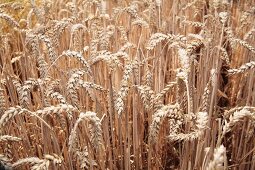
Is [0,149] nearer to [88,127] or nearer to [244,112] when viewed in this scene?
[88,127]

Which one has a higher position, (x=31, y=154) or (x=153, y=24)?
(x=153, y=24)

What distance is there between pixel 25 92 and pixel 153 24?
0.83 meters

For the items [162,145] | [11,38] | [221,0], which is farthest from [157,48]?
[11,38]

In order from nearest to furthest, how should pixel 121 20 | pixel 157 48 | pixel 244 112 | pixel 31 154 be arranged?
pixel 244 112, pixel 31 154, pixel 157 48, pixel 121 20

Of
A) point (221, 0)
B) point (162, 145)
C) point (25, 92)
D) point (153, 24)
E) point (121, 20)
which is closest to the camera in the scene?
point (25, 92)

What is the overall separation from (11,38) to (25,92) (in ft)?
4.03

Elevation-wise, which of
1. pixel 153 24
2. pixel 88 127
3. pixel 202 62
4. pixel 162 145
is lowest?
pixel 162 145

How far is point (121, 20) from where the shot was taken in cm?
198

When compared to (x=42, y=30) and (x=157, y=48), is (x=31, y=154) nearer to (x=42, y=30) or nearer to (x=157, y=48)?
(x=42, y=30)

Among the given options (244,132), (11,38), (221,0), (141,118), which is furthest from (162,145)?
(11,38)

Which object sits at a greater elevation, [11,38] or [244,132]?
[11,38]

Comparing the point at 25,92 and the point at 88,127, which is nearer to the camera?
the point at 25,92

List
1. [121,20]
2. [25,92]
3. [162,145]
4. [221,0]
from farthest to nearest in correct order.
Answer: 1. [121,20]
2. [221,0]
3. [162,145]
4. [25,92]

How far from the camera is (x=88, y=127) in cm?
109
